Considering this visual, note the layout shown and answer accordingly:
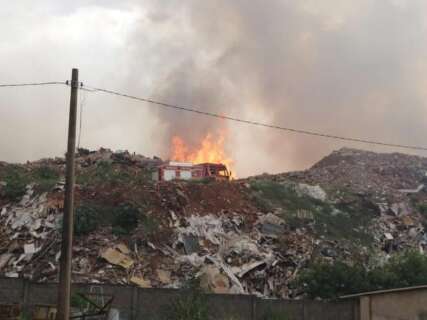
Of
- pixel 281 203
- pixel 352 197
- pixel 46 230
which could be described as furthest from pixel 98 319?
pixel 352 197

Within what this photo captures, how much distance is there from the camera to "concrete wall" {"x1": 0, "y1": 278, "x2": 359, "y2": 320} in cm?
1933

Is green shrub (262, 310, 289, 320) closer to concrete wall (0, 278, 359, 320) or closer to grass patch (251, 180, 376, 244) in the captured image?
concrete wall (0, 278, 359, 320)

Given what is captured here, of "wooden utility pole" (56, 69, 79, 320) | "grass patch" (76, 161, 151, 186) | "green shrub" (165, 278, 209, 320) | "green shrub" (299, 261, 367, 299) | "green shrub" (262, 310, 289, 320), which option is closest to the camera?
"wooden utility pole" (56, 69, 79, 320)

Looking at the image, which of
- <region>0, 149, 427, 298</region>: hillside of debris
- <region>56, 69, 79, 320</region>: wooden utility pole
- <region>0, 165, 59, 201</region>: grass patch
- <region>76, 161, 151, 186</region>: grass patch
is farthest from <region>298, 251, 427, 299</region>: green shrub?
<region>0, 165, 59, 201</region>: grass patch

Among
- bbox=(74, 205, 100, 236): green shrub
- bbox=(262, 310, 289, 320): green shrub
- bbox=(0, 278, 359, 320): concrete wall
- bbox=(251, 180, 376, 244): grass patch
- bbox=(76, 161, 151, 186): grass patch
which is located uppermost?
bbox=(76, 161, 151, 186): grass patch

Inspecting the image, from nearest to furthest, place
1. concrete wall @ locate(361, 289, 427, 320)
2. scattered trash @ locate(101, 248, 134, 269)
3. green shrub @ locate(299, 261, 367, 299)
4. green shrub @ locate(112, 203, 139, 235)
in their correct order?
concrete wall @ locate(361, 289, 427, 320), green shrub @ locate(299, 261, 367, 299), scattered trash @ locate(101, 248, 134, 269), green shrub @ locate(112, 203, 139, 235)

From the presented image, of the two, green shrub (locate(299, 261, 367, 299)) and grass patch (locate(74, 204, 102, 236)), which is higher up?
grass patch (locate(74, 204, 102, 236))

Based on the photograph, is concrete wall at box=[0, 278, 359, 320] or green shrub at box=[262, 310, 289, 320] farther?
green shrub at box=[262, 310, 289, 320]

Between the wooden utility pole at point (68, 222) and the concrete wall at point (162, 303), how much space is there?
7.02m

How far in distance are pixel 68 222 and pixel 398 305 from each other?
10.4 meters

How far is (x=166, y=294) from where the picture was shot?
65.3 ft

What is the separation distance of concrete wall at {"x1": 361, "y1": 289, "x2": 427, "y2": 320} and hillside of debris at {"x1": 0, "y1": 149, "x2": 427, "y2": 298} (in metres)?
5.90

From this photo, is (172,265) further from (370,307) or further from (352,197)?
(352,197)

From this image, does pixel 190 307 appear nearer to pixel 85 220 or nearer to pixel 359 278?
pixel 359 278
